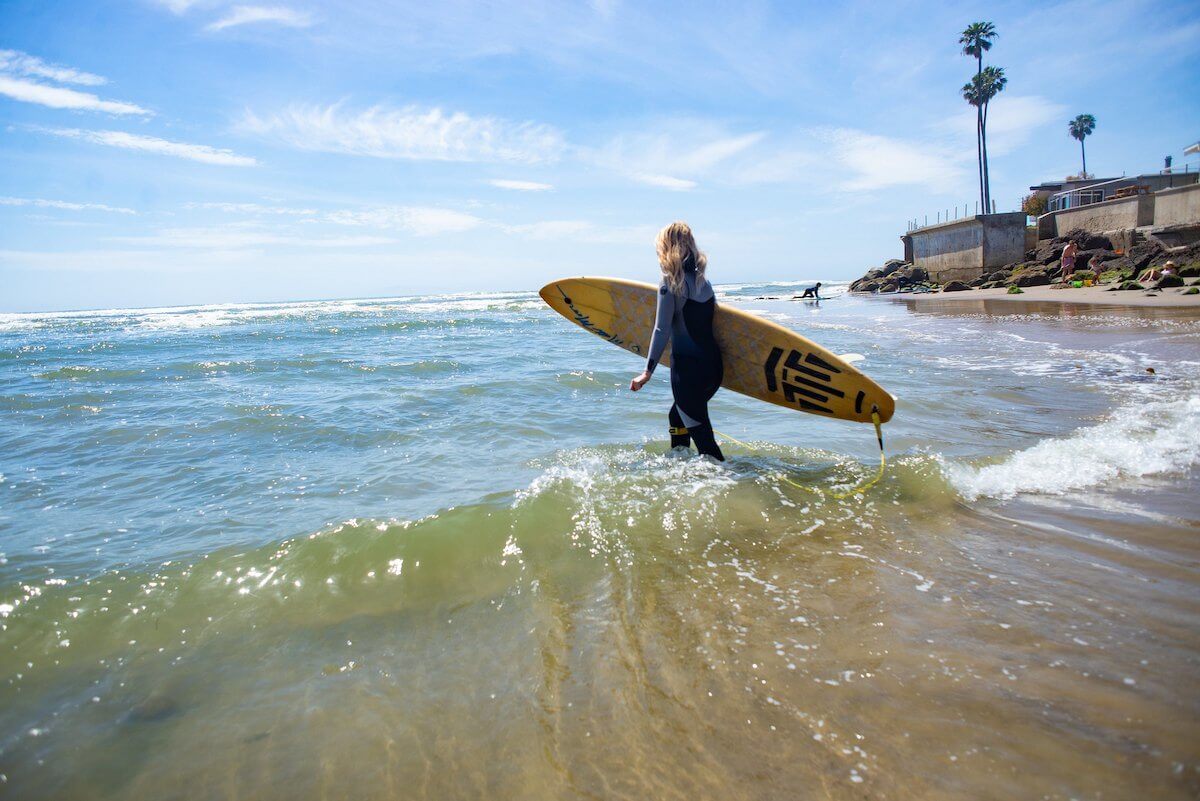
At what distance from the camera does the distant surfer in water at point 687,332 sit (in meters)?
4.62

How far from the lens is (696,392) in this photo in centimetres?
488

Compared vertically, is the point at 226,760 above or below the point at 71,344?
below

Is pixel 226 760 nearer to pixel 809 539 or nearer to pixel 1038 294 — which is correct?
pixel 809 539

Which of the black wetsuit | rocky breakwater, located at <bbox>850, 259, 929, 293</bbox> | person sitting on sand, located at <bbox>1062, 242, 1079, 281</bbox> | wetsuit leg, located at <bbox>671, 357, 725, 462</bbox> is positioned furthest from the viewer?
rocky breakwater, located at <bbox>850, 259, 929, 293</bbox>

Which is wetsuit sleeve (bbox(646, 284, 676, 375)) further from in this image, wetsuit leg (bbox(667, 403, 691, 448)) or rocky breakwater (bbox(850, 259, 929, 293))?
rocky breakwater (bbox(850, 259, 929, 293))

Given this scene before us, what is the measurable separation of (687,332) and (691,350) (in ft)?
0.49

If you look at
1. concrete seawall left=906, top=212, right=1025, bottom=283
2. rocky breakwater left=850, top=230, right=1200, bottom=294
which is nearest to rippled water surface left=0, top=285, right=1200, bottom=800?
rocky breakwater left=850, top=230, right=1200, bottom=294

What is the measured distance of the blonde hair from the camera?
4.59 m

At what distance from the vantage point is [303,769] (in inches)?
82.0

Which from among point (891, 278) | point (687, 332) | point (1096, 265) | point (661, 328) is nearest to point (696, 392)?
point (687, 332)

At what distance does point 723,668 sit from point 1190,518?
3.12m

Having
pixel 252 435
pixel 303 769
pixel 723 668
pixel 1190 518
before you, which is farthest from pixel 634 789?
pixel 252 435

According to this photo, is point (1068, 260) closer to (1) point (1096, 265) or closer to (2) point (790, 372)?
(1) point (1096, 265)

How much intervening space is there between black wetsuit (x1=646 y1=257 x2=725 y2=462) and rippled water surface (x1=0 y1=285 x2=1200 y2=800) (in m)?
0.38
